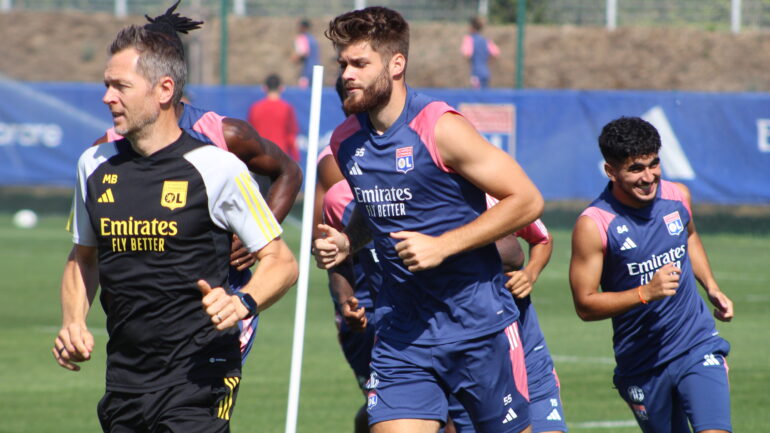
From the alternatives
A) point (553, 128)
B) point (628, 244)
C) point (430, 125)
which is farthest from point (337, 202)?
point (553, 128)

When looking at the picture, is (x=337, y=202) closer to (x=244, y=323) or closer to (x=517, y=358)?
(x=244, y=323)

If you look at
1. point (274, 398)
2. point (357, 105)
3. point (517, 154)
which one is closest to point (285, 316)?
point (274, 398)

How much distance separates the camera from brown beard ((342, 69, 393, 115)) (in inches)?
215

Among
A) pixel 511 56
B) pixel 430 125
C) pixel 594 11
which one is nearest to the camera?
pixel 430 125

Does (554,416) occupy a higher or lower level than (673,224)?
lower

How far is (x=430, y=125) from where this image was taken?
5.43m

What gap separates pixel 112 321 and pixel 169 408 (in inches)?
17.5

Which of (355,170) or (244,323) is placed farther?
(244,323)

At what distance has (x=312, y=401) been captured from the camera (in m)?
9.73

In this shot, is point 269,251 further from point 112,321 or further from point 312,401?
point 312,401

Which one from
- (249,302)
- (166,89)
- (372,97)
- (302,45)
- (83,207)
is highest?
(166,89)

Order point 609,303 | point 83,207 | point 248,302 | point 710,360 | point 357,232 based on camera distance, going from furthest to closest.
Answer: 1. point 710,360
2. point 609,303
3. point 357,232
4. point 83,207
5. point 248,302

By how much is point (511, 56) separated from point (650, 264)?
21252 mm

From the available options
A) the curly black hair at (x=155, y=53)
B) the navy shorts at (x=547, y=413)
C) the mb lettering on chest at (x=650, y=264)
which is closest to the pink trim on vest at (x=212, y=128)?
the curly black hair at (x=155, y=53)
